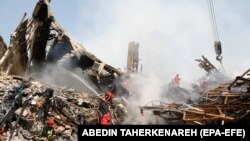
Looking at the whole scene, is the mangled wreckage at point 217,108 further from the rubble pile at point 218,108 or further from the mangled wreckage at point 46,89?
the mangled wreckage at point 46,89

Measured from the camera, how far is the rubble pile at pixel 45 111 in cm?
1250

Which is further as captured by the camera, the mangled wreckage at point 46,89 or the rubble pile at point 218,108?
the mangled wreckage at point 46,89

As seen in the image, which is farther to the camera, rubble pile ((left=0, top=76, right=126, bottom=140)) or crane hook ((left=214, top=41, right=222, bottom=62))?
crane hook ((left=214, top=41, right=222, bottom=62))

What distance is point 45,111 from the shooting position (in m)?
13.3

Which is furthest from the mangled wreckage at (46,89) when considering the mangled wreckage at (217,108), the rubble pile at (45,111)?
the mangled wreckage at (217,108)

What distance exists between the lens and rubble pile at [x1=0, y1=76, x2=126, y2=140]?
41.0 ft

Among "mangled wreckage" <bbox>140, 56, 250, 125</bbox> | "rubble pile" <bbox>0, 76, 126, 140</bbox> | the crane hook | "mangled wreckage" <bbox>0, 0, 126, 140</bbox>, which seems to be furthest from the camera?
the crane hook

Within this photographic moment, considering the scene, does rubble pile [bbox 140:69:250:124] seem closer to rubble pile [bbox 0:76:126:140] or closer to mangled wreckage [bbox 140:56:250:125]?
mangled wreckage [bbox 140:56:250:125]

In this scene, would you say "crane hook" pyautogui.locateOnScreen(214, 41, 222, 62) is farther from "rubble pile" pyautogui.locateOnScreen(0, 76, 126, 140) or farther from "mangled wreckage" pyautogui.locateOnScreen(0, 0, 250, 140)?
"rubble pile" pyautogui.locateOnScreen(0, 76, 126, 140)

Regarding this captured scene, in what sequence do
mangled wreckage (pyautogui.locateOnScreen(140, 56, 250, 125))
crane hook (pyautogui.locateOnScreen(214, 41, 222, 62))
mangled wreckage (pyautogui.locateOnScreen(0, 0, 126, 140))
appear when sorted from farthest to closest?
crane hook (pyautogui.locateOnScreen(214, 41, 222, 62)) → mangled wreckage (pyautogui.locateOnScreen(0, 0, 126, 140)) → mangled wreckage (pyautogui.locateOnScreen(140, 56, 250, 125))

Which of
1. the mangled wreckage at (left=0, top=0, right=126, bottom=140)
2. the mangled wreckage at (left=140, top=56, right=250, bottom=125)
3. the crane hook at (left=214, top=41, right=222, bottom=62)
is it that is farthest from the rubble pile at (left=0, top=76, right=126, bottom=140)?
the crane hook at (left=214, top=41, right=222, bottom=62)

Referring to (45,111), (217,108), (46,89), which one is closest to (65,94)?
(46,89)

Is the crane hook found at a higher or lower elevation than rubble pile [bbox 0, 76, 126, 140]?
higher

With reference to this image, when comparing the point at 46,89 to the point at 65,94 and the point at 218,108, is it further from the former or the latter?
the point at 218,108
